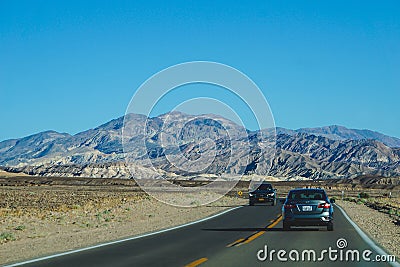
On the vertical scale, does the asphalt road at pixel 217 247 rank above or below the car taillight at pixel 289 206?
below

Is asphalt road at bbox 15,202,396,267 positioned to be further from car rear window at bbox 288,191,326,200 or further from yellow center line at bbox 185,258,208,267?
car rear window at bbox 288,191,326,200

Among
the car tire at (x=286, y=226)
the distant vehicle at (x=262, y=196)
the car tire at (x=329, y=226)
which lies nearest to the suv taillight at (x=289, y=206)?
the car tire at (x=286, y=226)

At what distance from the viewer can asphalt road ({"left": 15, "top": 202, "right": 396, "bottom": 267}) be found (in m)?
14.1

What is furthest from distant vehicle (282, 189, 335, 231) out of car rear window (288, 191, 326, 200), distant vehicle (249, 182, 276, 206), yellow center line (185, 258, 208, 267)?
distant vehicle (249, 182, 276, 206)

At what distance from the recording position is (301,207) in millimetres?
22875

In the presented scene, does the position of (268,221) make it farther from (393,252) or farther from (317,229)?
(393,252)

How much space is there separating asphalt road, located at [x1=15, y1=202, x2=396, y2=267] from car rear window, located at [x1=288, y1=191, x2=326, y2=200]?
1270 millimetres

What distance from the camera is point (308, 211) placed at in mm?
22875

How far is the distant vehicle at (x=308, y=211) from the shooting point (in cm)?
2283

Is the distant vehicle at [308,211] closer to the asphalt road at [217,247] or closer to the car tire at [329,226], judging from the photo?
the car tire at [329,226]

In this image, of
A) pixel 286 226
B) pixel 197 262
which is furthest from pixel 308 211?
pixel 197 262

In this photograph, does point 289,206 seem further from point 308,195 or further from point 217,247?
point 217,247

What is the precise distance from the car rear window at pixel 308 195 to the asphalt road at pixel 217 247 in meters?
1.27

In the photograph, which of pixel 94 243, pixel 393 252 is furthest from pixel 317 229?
pixel 94 243
